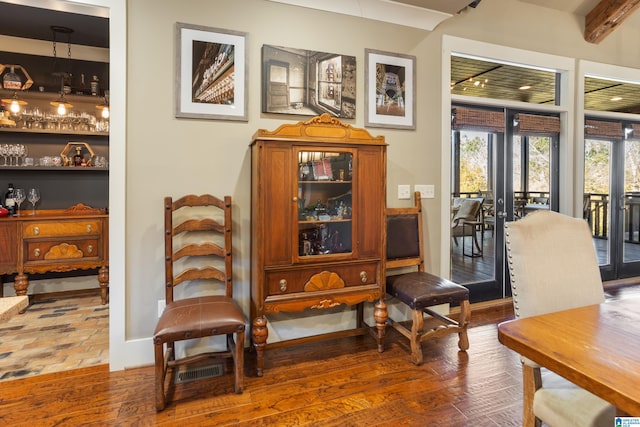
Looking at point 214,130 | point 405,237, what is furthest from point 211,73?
point 405,237

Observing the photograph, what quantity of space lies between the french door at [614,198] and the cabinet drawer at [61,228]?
18.6 feet

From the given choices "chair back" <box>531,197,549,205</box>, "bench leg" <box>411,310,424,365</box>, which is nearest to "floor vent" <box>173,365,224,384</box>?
"bench leg" <box>411,310,424,365</box>

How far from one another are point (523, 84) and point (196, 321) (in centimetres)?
414

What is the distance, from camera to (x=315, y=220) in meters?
2.46

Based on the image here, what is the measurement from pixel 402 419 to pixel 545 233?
1200 millimetres

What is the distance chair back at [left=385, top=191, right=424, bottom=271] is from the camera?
2879mm

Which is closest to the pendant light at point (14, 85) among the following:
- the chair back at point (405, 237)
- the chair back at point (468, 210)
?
the chair back at point (405, 237)

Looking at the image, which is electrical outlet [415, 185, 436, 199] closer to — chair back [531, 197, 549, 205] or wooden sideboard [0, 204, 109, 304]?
chair back [531, 197, 549, 205]

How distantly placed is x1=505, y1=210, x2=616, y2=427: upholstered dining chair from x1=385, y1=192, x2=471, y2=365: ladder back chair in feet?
3.42

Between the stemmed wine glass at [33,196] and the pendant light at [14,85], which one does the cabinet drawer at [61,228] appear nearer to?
the stemmed wine glass at [33,196]

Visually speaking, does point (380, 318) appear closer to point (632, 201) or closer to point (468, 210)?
point (468, 210)

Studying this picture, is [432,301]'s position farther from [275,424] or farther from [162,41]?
[162,41]

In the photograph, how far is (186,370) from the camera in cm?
235

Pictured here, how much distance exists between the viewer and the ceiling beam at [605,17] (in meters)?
3.45
